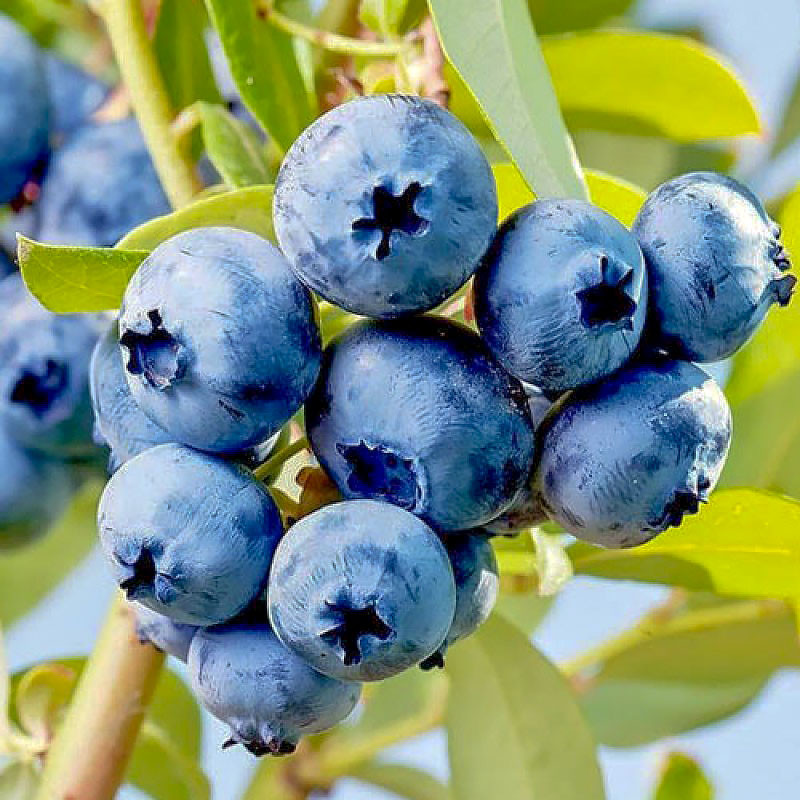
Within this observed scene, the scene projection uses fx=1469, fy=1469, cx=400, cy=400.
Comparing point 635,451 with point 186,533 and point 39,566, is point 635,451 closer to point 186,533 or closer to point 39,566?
point 186,533

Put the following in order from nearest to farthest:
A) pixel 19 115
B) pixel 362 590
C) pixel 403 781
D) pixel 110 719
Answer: pixel 362 590, pixel 110 719, pixel 19 115, pixel 403 781

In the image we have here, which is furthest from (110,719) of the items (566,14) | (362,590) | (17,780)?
(566,14)

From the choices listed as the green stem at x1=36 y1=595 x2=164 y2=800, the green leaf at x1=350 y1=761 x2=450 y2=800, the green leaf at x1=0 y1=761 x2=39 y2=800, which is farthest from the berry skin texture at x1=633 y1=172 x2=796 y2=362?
the green leaf at x1=350 y1=761 x2=450 y2=800

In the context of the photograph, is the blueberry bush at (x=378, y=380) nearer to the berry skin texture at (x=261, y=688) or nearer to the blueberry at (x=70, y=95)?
the berry skin texture at (x=261, y=688)

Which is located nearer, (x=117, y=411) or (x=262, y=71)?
(x=117, y=411)

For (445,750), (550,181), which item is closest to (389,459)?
(550,181)

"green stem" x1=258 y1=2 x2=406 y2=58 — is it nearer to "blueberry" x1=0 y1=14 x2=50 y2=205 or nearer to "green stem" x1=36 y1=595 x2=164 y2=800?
"blueberry" x1=0 y1=14 x2=50 y2=205
